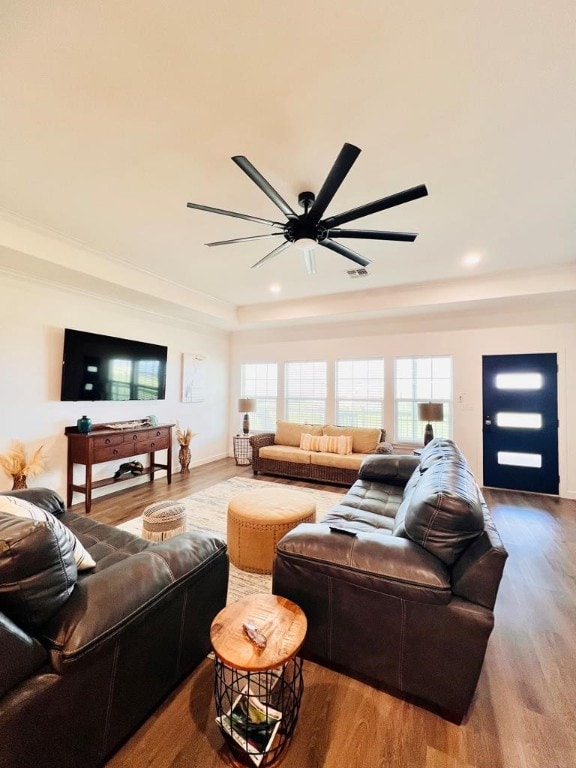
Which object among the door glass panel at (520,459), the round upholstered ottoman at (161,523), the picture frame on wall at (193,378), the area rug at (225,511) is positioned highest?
the picture frame on wall at (193,378)

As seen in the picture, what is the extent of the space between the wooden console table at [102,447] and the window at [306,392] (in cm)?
270

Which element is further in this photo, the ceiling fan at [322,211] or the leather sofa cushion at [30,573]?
the ceiling fan at [322,211]

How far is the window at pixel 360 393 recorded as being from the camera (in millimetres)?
5742

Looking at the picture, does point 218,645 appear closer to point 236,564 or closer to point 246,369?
point 236,564

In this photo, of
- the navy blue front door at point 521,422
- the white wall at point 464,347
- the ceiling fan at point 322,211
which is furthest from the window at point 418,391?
the ceiling fan at point 322,211

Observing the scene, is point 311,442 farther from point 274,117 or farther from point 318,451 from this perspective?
Result: point 274,117

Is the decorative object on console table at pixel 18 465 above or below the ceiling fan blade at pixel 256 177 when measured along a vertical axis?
below

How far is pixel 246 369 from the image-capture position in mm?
6969

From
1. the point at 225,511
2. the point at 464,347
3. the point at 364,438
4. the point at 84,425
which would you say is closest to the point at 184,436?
the point at 84,425

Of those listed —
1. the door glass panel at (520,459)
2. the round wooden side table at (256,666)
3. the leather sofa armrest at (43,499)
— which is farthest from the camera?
the door glass panel at (520,459)

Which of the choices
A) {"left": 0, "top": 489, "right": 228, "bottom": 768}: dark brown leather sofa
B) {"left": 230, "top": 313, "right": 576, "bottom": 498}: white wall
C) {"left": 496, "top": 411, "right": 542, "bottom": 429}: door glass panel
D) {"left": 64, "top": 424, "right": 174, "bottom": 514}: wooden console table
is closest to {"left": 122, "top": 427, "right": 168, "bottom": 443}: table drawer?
{"left": 64, "top": 424, "right": 174, "bottom": 514}: wooden console table

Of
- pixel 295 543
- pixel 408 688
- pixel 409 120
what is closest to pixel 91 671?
pixel 295 543

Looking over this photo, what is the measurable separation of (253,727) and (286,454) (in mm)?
4009

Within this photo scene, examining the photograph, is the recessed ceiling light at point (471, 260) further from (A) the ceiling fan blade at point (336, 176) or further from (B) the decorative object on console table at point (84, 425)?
(B) the decorative object on console table at point (84, 425)
